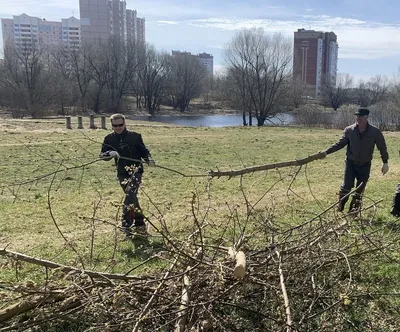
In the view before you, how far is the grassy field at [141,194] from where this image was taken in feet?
14.5

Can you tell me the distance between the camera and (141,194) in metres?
8.13

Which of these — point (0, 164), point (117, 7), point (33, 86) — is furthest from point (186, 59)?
point (0, 164)

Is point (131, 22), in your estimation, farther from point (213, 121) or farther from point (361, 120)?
point (361, 120)

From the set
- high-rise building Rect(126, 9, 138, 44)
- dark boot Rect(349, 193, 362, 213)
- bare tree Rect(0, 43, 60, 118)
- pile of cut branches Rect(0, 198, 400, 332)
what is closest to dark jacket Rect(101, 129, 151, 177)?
pile of cut branches Rect(0, 198, 400, 332)

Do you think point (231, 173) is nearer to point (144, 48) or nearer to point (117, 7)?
point (144, 48)

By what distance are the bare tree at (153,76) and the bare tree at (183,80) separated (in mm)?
1830

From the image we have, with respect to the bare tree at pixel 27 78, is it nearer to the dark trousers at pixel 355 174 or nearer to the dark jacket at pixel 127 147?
the dark jacket at pixel 127 147

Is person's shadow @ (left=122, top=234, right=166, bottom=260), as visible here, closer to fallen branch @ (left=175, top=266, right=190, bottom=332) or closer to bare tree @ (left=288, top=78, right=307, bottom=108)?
fallen branch @ (left=175, top=266, right=190, bottom=332)

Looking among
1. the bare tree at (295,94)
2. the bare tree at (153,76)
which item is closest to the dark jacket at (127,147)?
the bare tree at (295,94)

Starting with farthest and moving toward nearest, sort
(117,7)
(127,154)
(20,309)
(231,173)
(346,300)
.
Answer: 1. (117,7)
2. (127,154)
3. (231,173)
4. (20,309)
5. (346,300)

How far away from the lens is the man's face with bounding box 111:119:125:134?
5449 mm

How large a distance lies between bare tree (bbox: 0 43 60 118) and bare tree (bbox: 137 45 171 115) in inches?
556

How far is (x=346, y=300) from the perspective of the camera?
2.71 m

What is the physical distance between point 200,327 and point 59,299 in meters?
1.09
